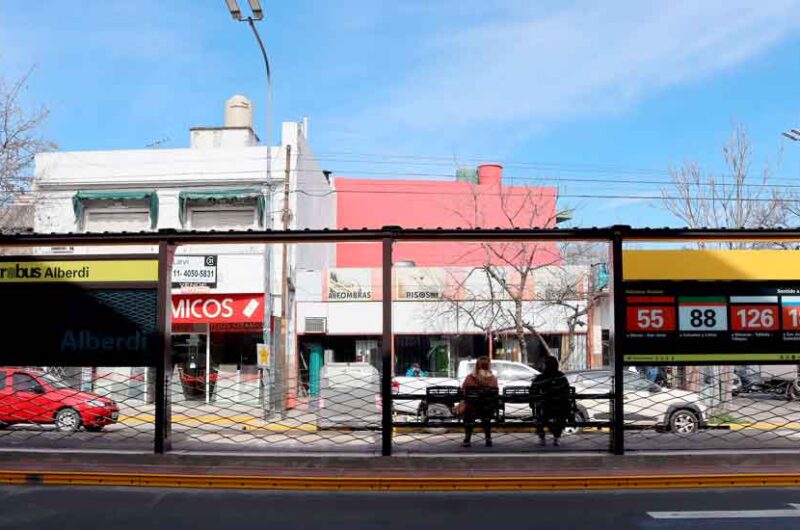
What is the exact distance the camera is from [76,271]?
1021 centimetres

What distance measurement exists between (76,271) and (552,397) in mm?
6785

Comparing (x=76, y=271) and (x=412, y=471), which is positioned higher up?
(x=76, y=271)

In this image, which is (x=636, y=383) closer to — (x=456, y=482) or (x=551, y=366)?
(x=551, y=366)


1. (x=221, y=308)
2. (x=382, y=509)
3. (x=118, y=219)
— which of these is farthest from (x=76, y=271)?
(x=118, y=219)

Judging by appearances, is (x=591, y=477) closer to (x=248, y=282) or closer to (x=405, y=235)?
(x=405, y=235)

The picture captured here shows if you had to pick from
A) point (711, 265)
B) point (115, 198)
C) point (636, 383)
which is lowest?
point (636, 383)

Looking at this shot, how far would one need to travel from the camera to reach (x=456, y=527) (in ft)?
23.3

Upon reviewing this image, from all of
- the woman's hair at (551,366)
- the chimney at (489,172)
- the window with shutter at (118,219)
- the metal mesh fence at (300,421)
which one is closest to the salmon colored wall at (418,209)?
the chimney at (489,172)

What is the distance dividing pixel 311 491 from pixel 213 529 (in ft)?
5.96

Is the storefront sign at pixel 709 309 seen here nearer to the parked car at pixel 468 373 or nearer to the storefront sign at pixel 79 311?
the storefront sign at pixel 79 311

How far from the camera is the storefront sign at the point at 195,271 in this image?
23500 millimetres

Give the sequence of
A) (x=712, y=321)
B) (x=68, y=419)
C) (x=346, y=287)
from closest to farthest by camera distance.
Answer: (x=712, y=321) < (x=68, y=419) < (x=346, y=287)

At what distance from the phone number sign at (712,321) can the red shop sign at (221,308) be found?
51.6 ft

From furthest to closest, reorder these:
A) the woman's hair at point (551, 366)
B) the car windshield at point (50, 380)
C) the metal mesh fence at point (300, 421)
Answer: the car windshield at point (50, 380)
the woman's hair at point (551, 366)
the metal mesh fence at point (300, 421)
